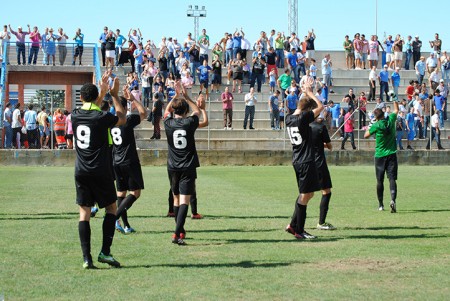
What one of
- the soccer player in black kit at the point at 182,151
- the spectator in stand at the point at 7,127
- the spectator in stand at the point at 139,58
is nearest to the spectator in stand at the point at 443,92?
the spectator in stand at the point at 139,58

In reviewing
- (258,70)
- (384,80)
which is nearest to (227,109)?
(258,70)

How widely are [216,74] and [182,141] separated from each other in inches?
1136

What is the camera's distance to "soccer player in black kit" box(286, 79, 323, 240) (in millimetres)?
11445

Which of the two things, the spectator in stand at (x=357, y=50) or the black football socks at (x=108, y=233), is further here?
the spectator in stand at (x=357, y=50)

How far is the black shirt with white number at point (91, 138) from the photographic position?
9.20 metres

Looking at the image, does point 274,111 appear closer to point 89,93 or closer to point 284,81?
point 284,81

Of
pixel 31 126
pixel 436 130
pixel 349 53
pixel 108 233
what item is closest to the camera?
pixel 108 233

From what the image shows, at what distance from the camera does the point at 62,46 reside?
42312mm

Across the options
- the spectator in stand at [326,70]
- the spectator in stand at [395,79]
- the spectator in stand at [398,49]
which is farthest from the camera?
the spectator in stand at [398,49]

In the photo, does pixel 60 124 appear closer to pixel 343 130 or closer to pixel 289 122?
pixel 343 130

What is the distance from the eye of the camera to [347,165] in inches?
1351

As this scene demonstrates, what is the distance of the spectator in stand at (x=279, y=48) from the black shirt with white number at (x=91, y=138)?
33.7 metres

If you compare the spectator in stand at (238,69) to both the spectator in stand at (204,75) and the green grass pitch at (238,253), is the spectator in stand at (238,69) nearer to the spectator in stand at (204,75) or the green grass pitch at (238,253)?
the spectator in stand at (204,75)

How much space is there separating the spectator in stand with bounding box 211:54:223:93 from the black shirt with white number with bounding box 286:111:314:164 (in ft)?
92.4
